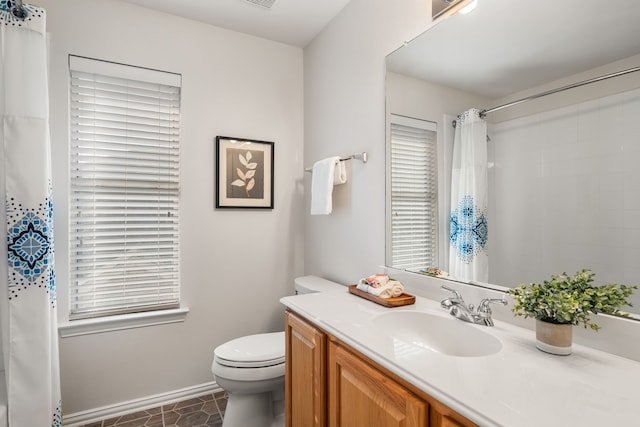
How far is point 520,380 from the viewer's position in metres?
0.75

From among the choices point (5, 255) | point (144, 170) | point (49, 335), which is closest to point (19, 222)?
point (5, 255)

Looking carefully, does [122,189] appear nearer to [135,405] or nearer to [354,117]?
[135,405]

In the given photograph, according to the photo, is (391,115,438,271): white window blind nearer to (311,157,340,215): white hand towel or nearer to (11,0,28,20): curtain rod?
(311,157,340,215): white hand towel

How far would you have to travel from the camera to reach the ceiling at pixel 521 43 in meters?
0.95

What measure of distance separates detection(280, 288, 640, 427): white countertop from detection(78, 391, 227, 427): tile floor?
4.52 ft

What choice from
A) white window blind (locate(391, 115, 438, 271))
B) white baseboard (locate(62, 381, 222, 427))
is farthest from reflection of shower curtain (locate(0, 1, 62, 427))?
white window blind (locate(391, 115, 438, 271))

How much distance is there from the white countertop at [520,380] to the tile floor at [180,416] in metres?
1.38

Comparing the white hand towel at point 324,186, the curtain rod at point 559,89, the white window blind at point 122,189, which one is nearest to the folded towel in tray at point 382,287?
the white hand towel at point 324,186

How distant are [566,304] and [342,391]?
72 cm

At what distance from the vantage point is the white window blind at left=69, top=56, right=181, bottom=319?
1.93 meters

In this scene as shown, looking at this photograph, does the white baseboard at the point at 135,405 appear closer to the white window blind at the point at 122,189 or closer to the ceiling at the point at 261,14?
the white window blind at the point at 122,189

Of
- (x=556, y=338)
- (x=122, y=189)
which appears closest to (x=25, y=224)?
(x=122, y=189)

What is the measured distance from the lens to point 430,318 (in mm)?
1268

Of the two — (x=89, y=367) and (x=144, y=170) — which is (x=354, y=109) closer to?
(x=144, y=170)
